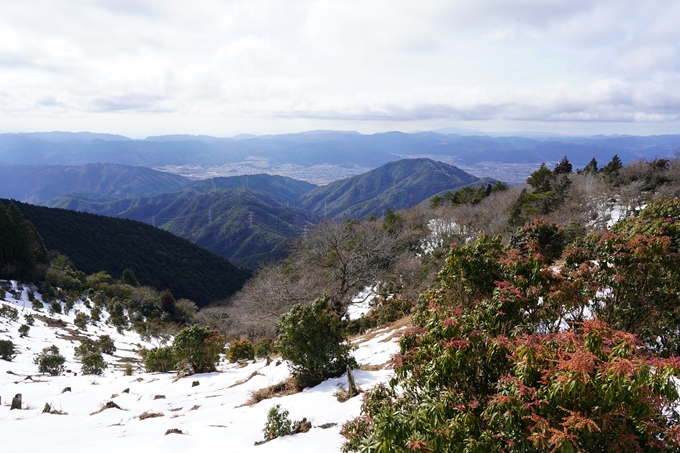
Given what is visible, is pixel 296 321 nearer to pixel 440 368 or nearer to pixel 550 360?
pixel 440 368

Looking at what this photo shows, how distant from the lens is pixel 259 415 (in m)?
7.62

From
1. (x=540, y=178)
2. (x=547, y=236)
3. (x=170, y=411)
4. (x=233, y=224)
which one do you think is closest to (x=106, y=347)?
(x=170, y=411)

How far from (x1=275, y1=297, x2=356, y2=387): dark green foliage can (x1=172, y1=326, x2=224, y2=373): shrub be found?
571 cm

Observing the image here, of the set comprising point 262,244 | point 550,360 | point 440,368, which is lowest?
point 262,244

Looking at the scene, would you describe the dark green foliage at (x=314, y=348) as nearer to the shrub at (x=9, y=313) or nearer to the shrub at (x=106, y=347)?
the shrub at (x=106, y=347)

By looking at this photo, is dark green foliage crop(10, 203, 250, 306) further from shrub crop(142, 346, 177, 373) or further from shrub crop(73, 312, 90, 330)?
shrub crop(142, 346, 177, 373)

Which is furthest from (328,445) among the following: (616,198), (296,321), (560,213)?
(616,198)

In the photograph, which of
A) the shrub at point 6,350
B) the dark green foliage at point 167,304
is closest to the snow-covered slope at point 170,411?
the shrub at point 6,350

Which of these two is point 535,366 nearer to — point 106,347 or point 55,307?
point 106,347

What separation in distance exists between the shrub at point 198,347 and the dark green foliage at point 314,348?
5709 mm

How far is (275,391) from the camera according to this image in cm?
965

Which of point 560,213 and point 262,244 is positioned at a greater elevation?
point 560,213

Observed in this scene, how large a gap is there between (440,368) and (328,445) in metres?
3.09

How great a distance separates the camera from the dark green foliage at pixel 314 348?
29.8 feet
